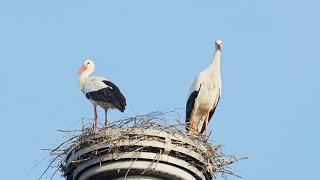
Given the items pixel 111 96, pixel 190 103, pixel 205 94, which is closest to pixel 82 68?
pixel 111 96

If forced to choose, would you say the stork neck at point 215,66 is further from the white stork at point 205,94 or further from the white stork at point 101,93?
the white stork at point 101,93

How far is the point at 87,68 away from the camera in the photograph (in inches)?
550

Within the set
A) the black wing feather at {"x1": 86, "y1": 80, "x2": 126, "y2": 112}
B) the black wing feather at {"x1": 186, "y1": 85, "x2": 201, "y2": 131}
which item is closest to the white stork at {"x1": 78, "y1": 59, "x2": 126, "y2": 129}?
the black wing feather at {"x1": 86, "y1": 80, "x2": 126, "y2": 112}

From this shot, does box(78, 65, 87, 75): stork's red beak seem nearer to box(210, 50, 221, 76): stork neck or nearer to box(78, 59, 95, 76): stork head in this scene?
box(78, 59, 95, 76): stork head

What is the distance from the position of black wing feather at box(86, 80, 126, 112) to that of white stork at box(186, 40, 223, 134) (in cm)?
113

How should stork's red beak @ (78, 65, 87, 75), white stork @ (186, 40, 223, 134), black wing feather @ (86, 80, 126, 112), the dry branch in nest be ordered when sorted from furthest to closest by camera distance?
stork's red beak @ (78, 65, 87, 75)
white stork @ (186, 40, 223, 134)
black wing feather @ (86, 80, 126, 112)
the dry branch in nest

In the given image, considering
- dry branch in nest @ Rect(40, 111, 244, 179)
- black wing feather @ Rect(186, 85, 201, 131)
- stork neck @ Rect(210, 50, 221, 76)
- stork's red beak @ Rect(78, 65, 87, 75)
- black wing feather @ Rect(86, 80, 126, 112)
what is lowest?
dry branch in nest @ Rect(40, 111, 244, 179)

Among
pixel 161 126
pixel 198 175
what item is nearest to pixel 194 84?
pixel 161 126

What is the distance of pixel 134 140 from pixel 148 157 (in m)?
0.32

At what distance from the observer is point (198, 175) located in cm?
769

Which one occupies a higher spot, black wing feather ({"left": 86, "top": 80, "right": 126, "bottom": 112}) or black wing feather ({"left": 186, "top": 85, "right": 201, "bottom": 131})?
black wing feather ({"left": 186, "top": 85, "right": 201, "bottom": 131})

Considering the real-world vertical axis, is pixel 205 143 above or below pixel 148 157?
above

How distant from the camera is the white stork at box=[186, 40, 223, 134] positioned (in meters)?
12.7

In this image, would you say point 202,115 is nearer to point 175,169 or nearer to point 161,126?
point 161,126
